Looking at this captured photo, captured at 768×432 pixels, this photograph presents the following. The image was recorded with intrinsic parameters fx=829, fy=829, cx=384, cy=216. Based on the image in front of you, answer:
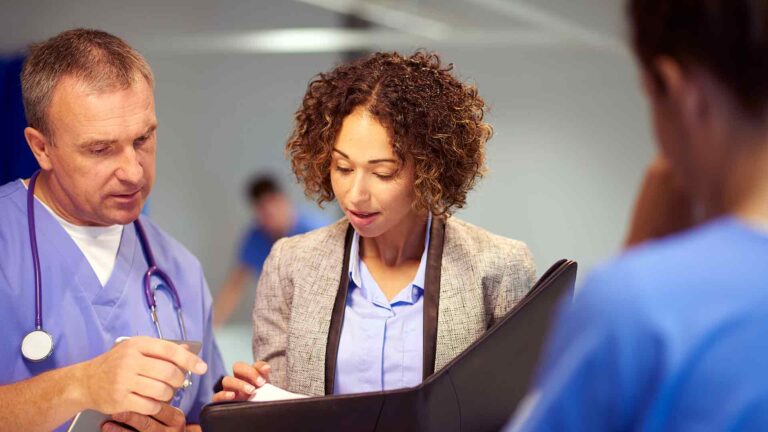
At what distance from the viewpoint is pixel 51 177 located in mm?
1448

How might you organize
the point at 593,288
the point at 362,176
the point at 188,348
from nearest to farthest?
the point at 593,288 < the point at 188,348 < the point at 362,176

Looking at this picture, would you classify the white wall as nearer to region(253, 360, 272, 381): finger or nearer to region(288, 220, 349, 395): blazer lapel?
region(288, 220, 349, 395): blazer lapel

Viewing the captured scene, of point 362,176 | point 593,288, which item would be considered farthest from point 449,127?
point 593,288

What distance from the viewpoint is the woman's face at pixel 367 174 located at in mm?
1376

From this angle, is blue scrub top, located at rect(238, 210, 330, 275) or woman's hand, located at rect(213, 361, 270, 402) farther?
blue scrub top, located at rect(238, 210, 330, 275)

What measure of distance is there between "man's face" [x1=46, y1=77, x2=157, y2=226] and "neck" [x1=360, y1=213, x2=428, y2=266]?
42 centimetres

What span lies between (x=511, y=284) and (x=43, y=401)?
0.78 meters

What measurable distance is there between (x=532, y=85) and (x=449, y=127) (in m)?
3.43

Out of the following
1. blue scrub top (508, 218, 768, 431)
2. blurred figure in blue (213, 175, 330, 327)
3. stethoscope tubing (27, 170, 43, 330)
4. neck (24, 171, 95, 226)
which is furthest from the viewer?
blurred figure in blue (213, 175, 330, 327)

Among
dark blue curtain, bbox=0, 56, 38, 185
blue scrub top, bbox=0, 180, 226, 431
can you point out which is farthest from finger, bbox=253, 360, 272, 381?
dark blue curtain, bbox=0, 56, 38, 185

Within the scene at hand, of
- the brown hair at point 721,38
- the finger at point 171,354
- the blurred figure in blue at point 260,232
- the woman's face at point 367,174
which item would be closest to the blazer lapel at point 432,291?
the woman's face at point 367,174

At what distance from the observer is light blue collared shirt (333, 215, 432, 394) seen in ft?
4.59

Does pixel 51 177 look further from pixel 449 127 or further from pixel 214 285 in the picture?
pixel 214 285

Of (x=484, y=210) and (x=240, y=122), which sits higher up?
(x=240, y=122)
